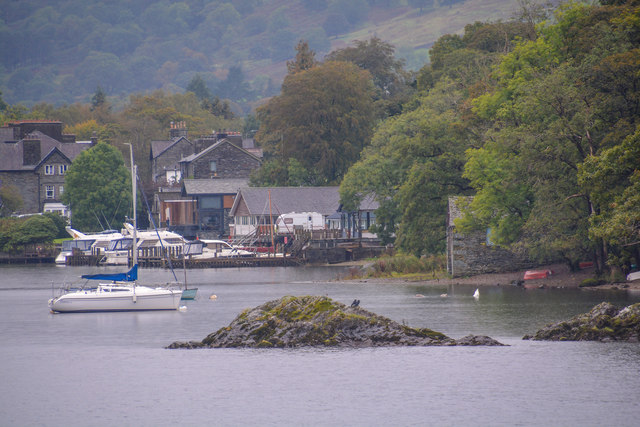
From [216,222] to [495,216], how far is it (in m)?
72.2

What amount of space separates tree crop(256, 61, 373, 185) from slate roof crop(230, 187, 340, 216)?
6257 millimetres

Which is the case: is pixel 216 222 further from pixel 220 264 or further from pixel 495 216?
pixel 495 216

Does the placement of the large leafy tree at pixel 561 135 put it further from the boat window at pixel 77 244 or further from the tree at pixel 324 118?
the boat window at pixel 77 244

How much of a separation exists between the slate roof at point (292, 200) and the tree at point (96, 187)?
1887 cm

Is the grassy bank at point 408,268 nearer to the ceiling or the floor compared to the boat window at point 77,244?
nearer to the floor

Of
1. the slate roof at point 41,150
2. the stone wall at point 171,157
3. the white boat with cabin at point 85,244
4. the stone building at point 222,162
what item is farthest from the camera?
the stone wall at point 171,157

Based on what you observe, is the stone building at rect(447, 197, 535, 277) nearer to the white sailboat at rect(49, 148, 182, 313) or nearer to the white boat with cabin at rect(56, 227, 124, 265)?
the white sailboat at rect(49, 148, 182, 313)

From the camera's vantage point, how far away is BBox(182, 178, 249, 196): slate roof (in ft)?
420

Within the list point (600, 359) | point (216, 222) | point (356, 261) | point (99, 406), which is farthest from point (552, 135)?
point (216, 222)

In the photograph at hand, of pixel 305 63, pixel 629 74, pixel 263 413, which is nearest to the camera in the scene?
pixel 263 413

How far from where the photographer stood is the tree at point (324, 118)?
388ft

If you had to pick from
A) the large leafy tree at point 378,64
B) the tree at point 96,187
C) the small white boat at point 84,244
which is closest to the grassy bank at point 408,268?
the small white boat at point 84,244

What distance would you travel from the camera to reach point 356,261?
10062 centimetres

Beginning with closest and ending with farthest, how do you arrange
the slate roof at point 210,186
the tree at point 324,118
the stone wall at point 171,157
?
the tree at point 324,118, the slate roof at point 210,186, the stone wall at point 171,157
